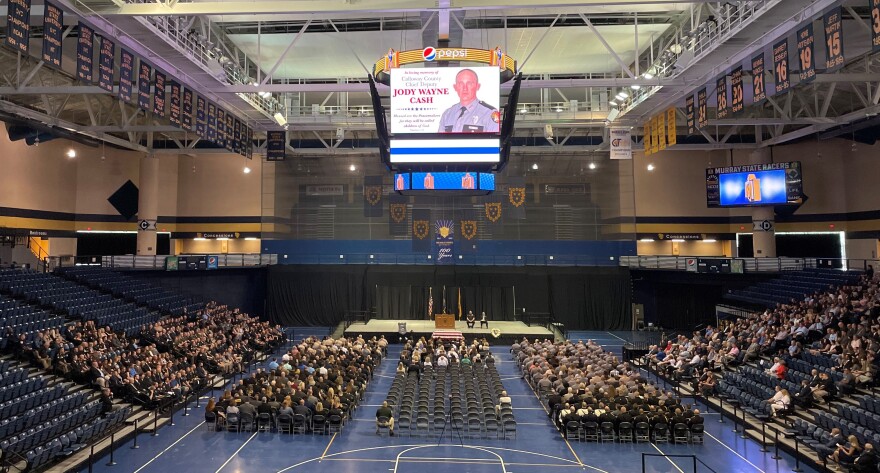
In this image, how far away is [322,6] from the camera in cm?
1412

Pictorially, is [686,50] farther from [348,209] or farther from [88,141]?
[88,141]

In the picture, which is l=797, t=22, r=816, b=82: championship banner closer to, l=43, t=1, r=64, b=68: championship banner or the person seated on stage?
the person seated on stage

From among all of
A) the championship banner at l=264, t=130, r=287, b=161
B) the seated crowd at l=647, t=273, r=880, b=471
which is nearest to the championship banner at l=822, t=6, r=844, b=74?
the seated crowd at l=647, t=273, r=880, b=471

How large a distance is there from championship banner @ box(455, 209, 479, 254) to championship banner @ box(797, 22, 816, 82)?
877 inches

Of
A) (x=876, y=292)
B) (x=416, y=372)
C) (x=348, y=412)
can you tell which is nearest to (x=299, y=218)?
(x=416, y=372)

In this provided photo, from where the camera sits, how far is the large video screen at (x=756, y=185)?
88.9ft

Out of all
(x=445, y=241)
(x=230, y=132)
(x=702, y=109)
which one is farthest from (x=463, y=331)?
(x=702, y=109)

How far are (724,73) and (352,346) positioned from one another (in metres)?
17.0

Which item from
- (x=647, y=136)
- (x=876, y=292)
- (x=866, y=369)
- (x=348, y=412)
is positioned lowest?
(x=348, y=412)

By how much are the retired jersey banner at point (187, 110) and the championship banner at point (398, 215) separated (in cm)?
1623

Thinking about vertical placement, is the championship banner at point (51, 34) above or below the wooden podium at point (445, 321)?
above

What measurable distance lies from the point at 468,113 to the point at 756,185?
61.0 feet

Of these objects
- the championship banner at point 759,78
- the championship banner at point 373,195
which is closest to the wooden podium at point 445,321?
the championship banner at point 373,195

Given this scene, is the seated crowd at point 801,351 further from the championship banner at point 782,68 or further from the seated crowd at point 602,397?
the championship banner at point 782,68
